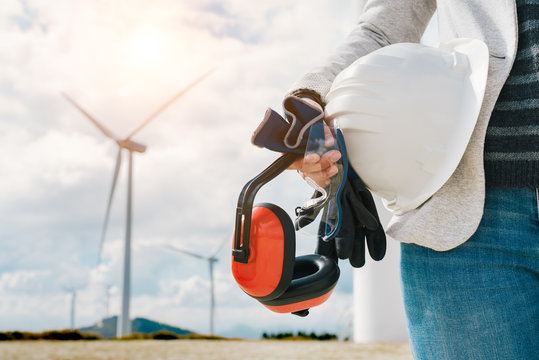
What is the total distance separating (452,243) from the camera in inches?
31.9

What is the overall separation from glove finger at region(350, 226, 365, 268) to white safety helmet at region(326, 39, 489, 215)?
0.09 m

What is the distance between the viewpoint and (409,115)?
0.80 metres

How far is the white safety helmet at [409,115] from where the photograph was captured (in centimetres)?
80

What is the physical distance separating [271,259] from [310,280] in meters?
0.08

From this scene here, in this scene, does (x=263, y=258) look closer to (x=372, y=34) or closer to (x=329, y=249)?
(x=329, y=249)

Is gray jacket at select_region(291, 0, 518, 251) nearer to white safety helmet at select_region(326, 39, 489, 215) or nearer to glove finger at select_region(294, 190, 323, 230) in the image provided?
white safety helmet at select_region(326, 39, 489, 215)

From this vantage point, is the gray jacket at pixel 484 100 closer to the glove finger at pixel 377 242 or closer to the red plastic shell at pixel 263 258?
the glove finger at pixel 377 242

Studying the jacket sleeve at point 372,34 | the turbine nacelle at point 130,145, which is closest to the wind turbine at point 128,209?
the turbine nacelle at point 130,145

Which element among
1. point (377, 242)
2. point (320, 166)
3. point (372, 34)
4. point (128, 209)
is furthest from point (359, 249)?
point (128, 209)

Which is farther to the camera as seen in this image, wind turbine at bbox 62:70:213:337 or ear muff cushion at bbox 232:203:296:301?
wind turbine at bbox 62:70:213:337

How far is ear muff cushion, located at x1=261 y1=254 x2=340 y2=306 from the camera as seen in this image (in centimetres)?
81

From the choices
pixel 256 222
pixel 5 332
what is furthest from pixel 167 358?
pixel 256 222

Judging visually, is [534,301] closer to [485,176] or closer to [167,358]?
[485,176]

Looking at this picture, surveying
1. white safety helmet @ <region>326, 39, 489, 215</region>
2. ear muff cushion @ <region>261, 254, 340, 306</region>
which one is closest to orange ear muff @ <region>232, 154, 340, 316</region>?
ear muff cushion @ <region>261, 254, 340, 306</region>
